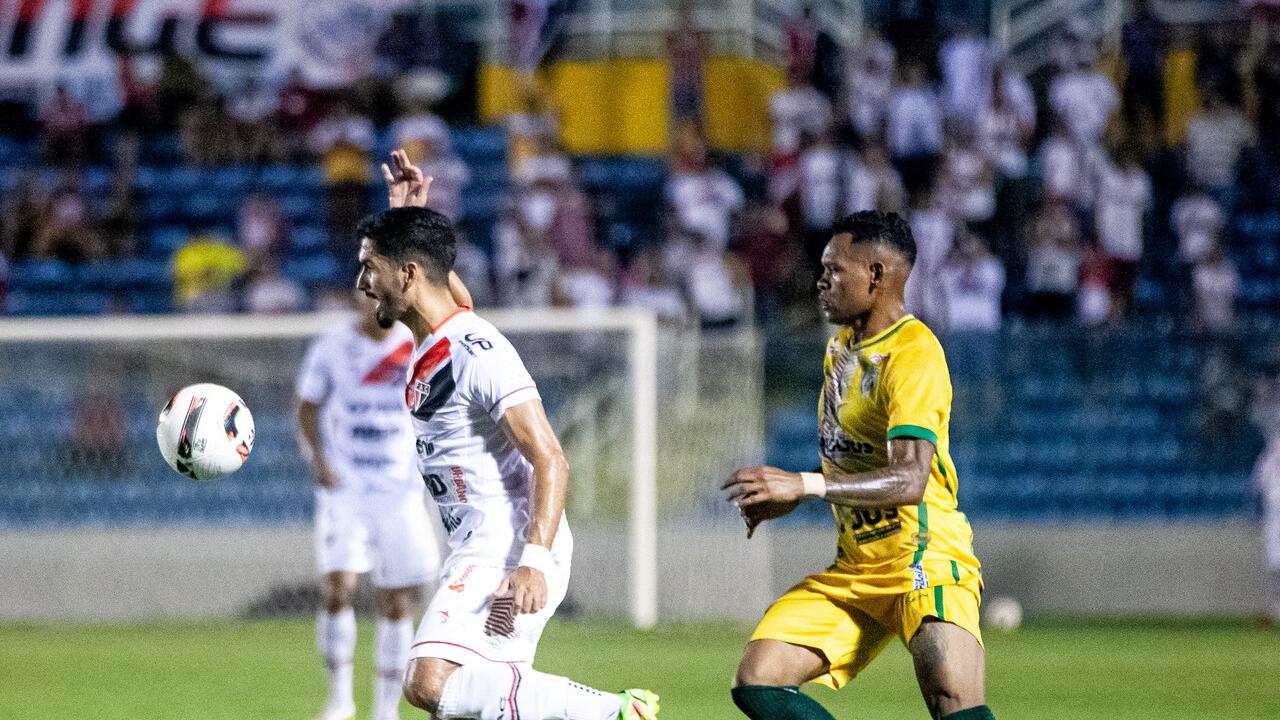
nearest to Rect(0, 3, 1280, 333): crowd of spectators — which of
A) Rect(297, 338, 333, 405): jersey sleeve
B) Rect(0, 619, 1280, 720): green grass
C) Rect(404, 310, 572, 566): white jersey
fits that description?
Rect(0, 619, 1280, 720): green grass

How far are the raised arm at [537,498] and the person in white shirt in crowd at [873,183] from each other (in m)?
10.9

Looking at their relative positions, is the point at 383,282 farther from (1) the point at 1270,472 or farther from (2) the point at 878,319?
(1) the point at 1270,472

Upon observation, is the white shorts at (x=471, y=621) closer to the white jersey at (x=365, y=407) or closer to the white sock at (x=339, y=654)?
the white sock at (x=339, y=654)

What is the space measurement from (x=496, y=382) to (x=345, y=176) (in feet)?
42.0

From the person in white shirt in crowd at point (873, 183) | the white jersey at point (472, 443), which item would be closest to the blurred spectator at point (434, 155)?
the person in white shirt in crowd at point (873, 183)

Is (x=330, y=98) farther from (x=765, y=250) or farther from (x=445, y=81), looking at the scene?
(x=765, y=250)

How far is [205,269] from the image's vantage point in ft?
58.6

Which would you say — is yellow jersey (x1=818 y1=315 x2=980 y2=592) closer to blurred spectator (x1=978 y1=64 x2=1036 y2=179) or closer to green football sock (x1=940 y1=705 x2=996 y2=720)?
green football sock (x1=940 y1=705 x2=996 y2=720)

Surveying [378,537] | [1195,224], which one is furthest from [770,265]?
[378,537]

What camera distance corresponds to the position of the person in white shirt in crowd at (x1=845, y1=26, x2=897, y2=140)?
17172 mm

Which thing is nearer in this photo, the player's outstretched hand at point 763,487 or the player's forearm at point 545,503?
the player's outstretched hand at point 763,487

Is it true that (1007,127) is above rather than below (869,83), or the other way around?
below

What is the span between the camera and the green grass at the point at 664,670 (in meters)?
9.74

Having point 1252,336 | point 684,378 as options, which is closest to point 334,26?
point 684,378
